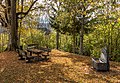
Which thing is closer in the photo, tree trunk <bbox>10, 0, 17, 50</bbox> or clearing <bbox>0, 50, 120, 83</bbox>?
clearing <bbox>0, 50, 120, 83</bbox>

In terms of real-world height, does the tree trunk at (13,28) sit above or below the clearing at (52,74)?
above

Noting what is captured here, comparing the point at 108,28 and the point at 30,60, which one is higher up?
the point at 108,28

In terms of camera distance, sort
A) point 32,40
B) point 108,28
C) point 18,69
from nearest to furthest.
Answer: point 18,69 < point 108,28 < point 32,40

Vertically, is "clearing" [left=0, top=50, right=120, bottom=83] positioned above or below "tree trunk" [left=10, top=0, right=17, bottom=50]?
below

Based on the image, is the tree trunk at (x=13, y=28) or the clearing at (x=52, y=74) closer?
the clearing at (x=52, y=74)

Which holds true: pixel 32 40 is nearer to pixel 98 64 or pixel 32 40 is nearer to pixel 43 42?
pixel 43 42

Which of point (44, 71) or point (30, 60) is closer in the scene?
point (44, 71)

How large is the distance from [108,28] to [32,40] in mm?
26443

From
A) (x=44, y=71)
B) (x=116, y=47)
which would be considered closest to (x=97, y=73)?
(x=44, y=71)

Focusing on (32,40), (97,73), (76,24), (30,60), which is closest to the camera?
(97,73)

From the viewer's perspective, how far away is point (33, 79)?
9.26 m

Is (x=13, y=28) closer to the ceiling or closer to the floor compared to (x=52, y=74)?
closer to the ceiling

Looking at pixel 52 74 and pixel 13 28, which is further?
Answer: pixel 13 28

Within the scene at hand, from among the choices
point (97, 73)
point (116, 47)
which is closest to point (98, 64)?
point (97, 73)
